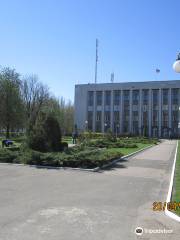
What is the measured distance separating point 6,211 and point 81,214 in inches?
69.2

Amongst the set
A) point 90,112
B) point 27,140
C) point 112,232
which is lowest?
point 112,232

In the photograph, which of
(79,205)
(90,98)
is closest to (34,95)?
(90,98)

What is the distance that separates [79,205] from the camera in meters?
9.25

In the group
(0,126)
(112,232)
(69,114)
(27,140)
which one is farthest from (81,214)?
(69,114)

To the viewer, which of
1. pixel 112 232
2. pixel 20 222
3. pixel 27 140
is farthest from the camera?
pixel 27 140

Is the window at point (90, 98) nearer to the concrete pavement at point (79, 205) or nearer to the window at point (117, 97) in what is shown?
the window at point (117, 97)

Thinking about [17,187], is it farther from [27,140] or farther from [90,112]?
[90,112]

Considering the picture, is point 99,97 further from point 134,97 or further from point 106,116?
point 134,97

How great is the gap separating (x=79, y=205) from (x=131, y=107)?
86.4m

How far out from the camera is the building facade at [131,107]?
89.9m

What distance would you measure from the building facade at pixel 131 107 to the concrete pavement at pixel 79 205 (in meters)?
76.4

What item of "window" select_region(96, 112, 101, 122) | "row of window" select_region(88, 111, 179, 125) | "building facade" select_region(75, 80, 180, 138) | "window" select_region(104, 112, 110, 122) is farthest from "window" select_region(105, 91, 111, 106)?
"window" select_region(96, 112, 101, 122)

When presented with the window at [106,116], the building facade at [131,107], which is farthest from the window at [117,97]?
the window at [106,116]

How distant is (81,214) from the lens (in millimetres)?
8289
